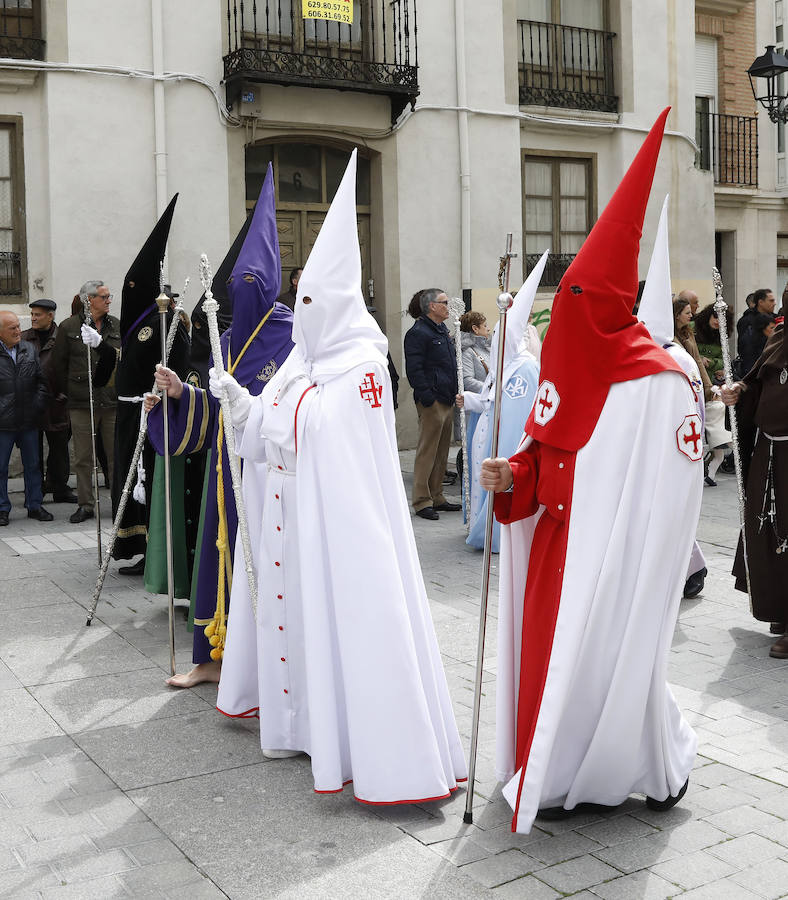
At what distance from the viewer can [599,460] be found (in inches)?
148

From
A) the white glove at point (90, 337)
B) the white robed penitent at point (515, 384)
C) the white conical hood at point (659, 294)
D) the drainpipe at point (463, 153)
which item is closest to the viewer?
the white conical hood at point (659, 294)

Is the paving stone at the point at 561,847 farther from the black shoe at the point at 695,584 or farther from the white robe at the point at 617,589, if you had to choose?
the black shoe at the point at 695,584

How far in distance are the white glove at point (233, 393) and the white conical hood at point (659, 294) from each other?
2326 mm

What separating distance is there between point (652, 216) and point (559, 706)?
562 inches

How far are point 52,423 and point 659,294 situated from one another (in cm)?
679

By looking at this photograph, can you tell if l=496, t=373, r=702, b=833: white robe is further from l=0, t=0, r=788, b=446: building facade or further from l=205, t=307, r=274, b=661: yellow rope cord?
l=0, t=0, r=788, b=446: building facade

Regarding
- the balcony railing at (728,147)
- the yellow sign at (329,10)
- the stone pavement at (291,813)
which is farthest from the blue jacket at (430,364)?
the balcony railing at (728,147)

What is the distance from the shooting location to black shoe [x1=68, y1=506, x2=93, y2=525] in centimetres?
1001

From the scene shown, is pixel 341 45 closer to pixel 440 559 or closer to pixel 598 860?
pixel 440 559

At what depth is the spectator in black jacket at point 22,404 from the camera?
33.6 ft

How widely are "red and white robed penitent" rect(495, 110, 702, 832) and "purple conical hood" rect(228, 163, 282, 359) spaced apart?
72.0 inches

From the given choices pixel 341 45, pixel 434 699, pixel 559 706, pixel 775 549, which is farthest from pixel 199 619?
pixel 341 45

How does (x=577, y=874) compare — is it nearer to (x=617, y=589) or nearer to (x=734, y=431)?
(x=617, y=589)

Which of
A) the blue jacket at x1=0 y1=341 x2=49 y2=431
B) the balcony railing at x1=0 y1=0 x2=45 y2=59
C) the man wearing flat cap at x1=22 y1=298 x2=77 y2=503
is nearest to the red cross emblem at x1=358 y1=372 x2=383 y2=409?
the blue jacket at x1=0 y1=341 x2=49 y2=431
